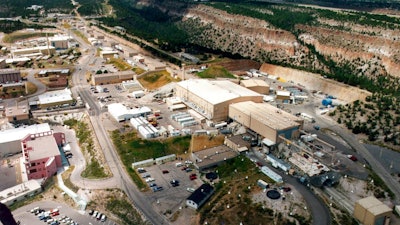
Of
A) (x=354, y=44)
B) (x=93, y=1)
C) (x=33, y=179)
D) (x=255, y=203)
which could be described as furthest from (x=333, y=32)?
(x=93, y=1)

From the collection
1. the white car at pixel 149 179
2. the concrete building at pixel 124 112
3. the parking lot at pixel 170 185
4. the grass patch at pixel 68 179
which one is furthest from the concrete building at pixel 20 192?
the concrete building at pixel 124 112

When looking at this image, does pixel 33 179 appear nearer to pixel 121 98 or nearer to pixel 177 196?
pixel 177 196

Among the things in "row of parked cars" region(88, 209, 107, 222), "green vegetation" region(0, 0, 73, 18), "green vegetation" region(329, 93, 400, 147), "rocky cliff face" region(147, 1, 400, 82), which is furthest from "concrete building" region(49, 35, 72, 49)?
"row of parked cars" region(88, 209, 107, 222)

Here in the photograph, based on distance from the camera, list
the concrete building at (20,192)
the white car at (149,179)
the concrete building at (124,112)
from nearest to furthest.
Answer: the concrete building at (20,192) < the white car at (149,179) < the concrete building at (124,112)

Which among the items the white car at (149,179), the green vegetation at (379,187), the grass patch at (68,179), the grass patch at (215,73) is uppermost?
the grass patch at (215,73)

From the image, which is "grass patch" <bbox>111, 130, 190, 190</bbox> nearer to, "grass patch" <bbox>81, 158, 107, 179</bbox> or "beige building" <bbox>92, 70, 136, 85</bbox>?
"grass patch" <bbox>81, 158, 107, 179</bbox>

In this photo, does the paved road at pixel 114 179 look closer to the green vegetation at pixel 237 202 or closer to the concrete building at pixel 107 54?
the green vegetation at pixel 237 202
